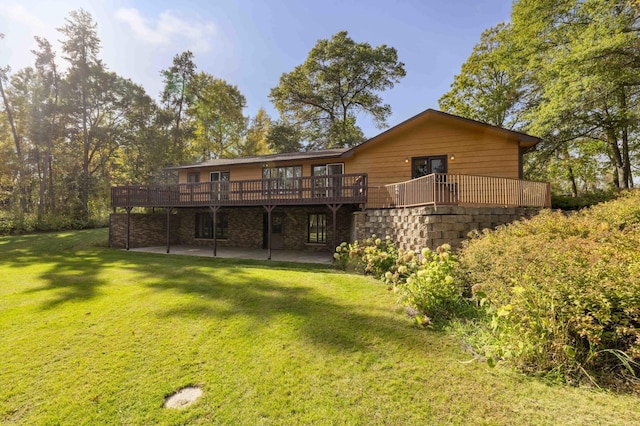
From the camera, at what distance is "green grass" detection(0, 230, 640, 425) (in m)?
2.48

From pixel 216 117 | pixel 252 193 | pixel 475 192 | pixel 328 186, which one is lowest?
pixel 475 192

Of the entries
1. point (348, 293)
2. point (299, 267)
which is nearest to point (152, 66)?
point (299, 267)

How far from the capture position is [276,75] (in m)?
24.9

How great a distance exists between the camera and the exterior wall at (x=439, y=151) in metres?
10.8

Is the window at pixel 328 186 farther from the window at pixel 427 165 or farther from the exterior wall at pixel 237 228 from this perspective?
the window at pixel 427 165

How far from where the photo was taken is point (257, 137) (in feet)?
95.0

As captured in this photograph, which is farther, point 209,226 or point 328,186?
point 209,226

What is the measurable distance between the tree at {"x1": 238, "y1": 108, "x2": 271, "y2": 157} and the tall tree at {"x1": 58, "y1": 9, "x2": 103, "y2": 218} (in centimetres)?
1320

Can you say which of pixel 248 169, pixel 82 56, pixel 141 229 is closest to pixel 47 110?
pixel 82 56

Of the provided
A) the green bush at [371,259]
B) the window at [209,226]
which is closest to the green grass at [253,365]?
the green bush at [371,259]

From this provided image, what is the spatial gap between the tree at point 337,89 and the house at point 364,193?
11.0 metres

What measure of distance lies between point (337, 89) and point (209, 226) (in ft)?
53.2

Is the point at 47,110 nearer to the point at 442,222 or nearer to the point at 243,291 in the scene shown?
the point at 243,291

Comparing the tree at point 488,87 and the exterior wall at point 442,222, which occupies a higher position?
the tree at point 488,87
